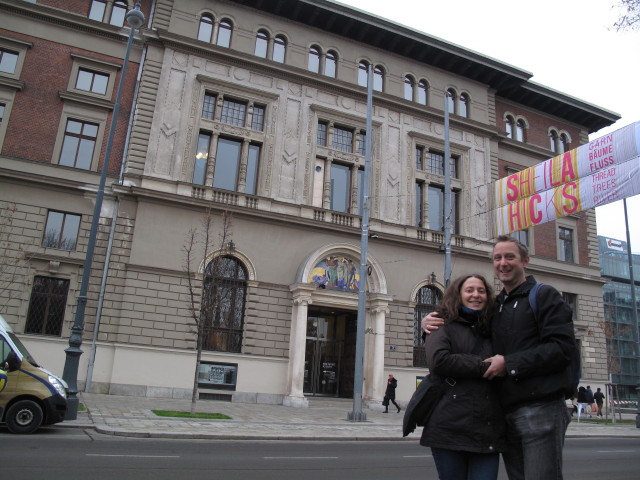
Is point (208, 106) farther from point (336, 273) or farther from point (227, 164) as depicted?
point (336, 273)

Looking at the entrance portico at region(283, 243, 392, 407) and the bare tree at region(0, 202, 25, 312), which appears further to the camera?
the entrance portico at region(283, 243, 392, 407)

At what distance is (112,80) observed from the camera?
25297 mm

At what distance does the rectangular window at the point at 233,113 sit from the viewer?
26484mm

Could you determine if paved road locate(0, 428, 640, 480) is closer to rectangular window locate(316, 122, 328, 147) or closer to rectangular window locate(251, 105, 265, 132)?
rectangular window locate(251, 105, 265, 132)

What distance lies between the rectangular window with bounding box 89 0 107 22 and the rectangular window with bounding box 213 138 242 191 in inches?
343

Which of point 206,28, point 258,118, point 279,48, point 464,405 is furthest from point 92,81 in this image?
point 464,405

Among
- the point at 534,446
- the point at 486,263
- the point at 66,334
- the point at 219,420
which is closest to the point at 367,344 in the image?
the point at 486,263

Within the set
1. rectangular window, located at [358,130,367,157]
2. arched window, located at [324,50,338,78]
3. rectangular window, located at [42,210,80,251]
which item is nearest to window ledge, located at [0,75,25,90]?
rectangular window, located at [42,210,80,251]

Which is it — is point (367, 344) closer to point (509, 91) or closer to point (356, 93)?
point (356, 93)

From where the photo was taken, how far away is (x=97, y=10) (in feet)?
85.3

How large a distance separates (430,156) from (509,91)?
27.9ft

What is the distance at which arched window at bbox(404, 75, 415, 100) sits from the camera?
30969 millimetres

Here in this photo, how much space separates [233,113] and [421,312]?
48.1 feet

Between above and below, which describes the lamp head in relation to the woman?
above
